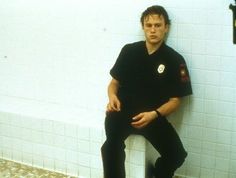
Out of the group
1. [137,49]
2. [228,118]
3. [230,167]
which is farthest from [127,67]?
[230,167]

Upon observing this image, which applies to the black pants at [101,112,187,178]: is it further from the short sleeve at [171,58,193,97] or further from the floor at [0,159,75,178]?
the floor at [0,159,75,178]

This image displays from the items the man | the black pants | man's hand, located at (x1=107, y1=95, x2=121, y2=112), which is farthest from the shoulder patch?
man's hand, located at (x1=107, y1=95, x2=121, y2=112)

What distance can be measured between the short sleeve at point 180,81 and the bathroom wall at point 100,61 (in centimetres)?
11

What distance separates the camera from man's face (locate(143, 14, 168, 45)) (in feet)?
7.01

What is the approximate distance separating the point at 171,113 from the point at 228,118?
0.34m

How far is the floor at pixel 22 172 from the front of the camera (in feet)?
8.45

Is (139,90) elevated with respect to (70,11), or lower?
lower

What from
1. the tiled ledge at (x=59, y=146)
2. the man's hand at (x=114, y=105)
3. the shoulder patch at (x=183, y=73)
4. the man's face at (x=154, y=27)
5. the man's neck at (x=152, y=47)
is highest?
the man's face at (x=154, y=27)

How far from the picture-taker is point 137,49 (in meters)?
2.25

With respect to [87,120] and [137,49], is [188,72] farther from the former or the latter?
[87,120]

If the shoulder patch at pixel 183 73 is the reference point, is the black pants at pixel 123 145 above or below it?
below

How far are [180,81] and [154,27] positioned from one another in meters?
0.34

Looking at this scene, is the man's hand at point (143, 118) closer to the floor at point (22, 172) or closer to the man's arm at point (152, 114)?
the man's arm at point (152, 114)

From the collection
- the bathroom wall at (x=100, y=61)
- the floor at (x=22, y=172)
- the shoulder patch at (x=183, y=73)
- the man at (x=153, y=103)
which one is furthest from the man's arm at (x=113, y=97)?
the floor at (x=22, y=172)
